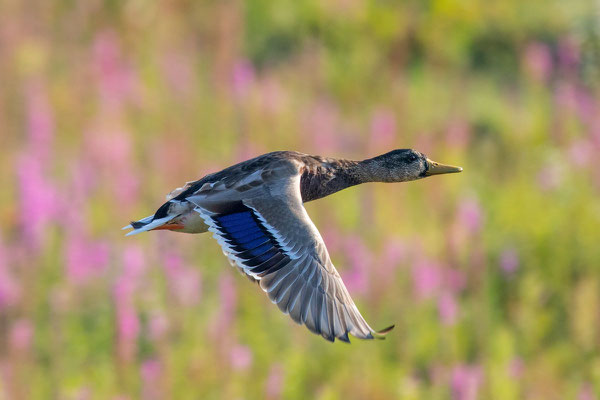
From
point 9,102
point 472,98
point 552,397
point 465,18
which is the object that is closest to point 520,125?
point 472,98

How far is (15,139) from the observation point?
8.48m

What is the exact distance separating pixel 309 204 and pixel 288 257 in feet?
10.7

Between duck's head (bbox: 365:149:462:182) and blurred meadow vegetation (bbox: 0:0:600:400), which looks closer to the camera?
duck's head (bbox: 365:149:462:182)

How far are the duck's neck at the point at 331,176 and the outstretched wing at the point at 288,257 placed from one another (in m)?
0.38

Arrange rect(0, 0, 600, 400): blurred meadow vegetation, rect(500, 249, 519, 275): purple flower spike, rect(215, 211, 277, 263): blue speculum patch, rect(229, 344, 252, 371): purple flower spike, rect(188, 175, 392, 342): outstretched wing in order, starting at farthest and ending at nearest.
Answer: rect(500, 249, 519, 275): purple flower spike
rect(0, 0, 600, 400): blurred meadow vegetation
rect(229, 344, 252, 371): purple flower spike
rect(215, 211, 277, 263): blue speculum patch
rect(188, 175, 392, 342): outstretched wing

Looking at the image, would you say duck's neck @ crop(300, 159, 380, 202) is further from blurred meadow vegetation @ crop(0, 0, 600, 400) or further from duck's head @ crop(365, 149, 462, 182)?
blurred meadow vegetation @ crop(0, 0, 600, 400)

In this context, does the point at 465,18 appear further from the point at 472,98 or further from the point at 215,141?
the point at 215,141

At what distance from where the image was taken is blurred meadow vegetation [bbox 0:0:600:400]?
6.48 metres

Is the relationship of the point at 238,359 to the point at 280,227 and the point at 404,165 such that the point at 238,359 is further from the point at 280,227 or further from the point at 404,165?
the point at 280,227

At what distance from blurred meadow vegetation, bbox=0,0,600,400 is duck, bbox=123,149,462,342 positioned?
1.10m

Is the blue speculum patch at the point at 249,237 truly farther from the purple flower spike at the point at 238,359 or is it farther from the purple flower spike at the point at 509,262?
the purple flower spike at the point at 509,262

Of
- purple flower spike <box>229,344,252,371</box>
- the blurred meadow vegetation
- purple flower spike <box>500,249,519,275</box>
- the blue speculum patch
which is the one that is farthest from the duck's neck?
purple flower spike <box>500,249,519,275</box>

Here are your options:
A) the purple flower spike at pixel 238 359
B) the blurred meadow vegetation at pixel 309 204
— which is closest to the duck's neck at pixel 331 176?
the blurred meadow vegetation at pixel 309 204

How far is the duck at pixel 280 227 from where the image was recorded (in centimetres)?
411
